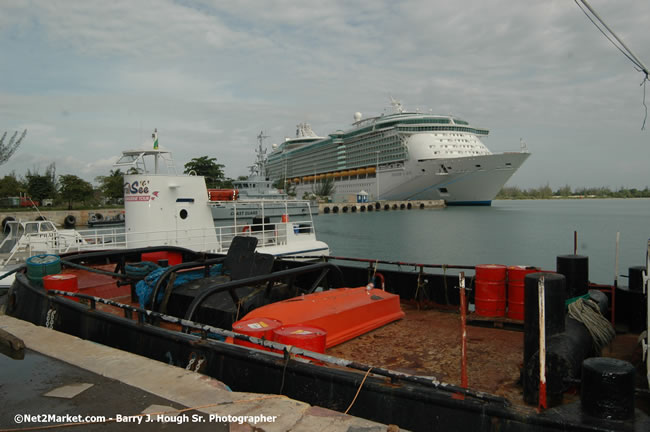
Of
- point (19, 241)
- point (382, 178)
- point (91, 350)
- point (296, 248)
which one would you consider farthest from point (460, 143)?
point (91, 350)

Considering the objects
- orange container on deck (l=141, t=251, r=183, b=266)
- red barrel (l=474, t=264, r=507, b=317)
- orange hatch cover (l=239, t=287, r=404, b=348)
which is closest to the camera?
orange hatch cover (l=239, t=287, r=404, b=348)

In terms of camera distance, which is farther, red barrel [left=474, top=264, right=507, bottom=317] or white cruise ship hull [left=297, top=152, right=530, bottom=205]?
white cruise ship hull [left=297, top=152, right=530, bottom=205]

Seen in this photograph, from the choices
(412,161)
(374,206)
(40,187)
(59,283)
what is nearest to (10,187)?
(40,187)

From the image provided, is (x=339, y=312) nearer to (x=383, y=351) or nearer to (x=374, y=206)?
(x=383, y=351)

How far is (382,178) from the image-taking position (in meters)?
105

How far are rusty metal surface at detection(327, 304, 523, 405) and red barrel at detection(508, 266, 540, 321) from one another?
30 centimetres

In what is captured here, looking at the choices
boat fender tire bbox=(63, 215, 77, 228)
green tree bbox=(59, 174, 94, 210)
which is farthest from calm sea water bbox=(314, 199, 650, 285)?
green tree bbox=(59, 174, 94, 210)

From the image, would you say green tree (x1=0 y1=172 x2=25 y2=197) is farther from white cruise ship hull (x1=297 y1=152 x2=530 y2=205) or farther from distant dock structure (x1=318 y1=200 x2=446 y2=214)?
white cruise ship hull (x1=297 y1=152 x2=530 y2=205)

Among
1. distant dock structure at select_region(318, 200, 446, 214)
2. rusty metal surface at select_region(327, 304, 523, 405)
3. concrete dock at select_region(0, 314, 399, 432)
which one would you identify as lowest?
rusty metal surface at select_region(327, 304, 523, 405)

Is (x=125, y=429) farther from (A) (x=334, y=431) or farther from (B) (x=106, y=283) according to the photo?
(B) (x=106, y=283)

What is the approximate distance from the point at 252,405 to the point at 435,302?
4.89 meters

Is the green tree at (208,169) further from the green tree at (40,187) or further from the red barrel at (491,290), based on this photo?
the red barrel at (491,290)

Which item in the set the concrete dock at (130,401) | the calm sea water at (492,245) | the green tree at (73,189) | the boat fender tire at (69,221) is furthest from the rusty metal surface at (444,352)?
the green tree at (73,189)

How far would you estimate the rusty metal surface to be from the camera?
4844 mm
